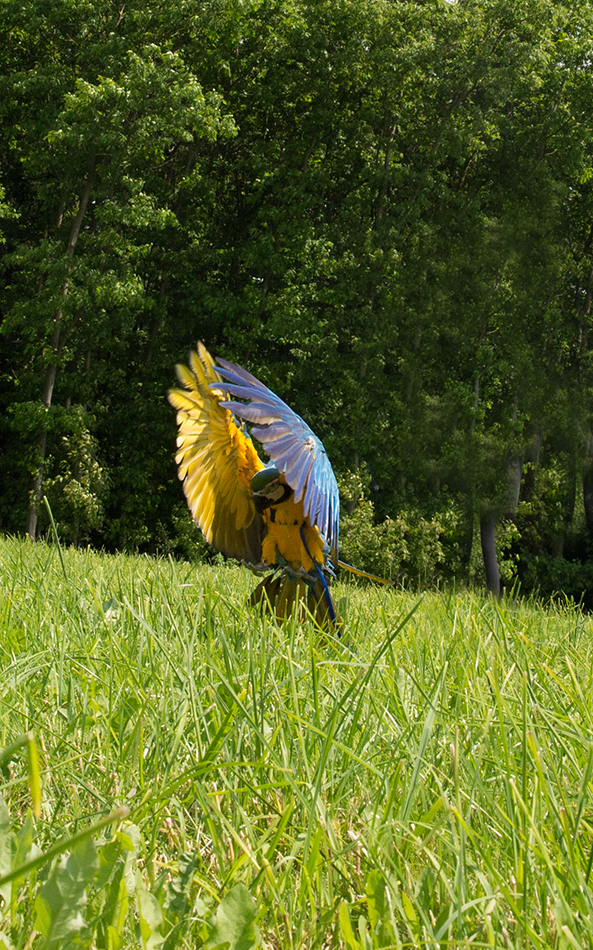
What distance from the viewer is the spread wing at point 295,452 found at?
2.34 metres

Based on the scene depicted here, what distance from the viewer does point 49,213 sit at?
16.6 meters

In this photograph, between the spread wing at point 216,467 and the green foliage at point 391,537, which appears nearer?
the spread wing at point 216,467

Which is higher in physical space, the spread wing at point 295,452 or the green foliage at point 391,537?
the spread wing at point 295,452

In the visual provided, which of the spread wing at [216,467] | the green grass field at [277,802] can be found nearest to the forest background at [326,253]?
the spread wing at [216,467]

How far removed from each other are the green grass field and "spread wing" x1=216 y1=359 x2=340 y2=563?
664mm

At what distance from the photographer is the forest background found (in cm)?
1459

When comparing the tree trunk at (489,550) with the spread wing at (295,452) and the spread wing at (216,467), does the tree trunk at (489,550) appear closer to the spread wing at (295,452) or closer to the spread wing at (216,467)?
the spread wing at (216,467)

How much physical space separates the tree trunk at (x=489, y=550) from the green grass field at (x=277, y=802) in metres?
15.0

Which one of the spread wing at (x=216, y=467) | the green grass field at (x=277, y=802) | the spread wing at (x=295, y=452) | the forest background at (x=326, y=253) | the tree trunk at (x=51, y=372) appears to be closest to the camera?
the green grass field at (x=277, y=802)

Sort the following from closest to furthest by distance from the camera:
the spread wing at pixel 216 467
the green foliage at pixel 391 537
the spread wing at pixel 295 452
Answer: the spread wing at pixel 295 452 < the spread wing at pixel 216 467 < the green foliage at pixel 391 537

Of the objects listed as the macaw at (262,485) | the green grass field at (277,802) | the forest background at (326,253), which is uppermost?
the forest background at (326,253)

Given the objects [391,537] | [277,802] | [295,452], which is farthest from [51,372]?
[277,802]

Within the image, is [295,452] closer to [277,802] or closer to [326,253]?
[277,802]

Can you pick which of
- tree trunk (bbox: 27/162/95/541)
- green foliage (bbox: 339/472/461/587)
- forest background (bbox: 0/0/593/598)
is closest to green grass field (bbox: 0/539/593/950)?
green foliage (bbox: 339/472/461/587)
